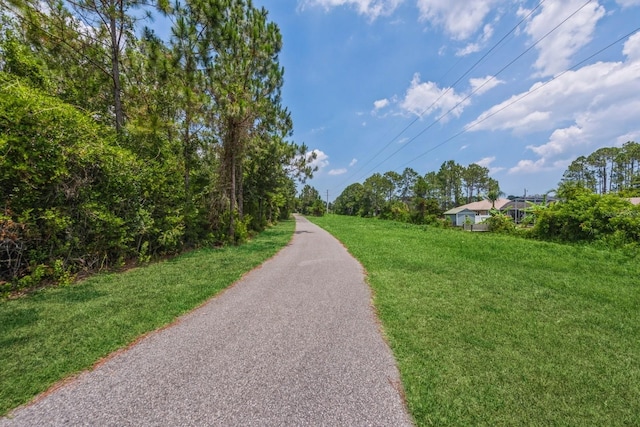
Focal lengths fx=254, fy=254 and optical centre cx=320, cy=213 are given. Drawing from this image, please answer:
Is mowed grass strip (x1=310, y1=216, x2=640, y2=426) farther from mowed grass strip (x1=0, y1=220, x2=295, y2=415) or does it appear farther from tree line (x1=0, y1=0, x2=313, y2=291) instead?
tree line (x1=0, y1=0, x2=313, y2=291)

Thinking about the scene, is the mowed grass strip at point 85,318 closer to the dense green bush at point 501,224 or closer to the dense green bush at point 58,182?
the dense green bush at point 58,182

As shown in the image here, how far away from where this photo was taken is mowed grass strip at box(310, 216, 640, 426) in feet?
7.02

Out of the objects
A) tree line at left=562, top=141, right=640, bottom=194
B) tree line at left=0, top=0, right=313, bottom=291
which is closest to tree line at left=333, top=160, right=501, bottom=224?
tree line at left=562, top=141, right=640, bottom=194

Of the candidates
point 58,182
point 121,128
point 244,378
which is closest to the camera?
point 244,378

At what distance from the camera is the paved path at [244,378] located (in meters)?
2.03

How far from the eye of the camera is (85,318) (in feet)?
12.2

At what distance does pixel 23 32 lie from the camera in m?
7.19

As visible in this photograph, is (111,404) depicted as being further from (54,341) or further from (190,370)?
(54,341)

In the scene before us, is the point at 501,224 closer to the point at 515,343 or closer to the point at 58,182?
the point at 515,343

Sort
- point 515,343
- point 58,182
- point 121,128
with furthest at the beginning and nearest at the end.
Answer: point 121,128
point 58,182
point 515,343

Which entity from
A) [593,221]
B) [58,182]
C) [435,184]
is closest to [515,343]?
[58,182]

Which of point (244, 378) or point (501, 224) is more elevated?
point (501, 224)

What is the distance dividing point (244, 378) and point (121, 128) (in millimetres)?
8642

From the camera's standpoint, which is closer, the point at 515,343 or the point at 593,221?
Result: the point at 515,343
